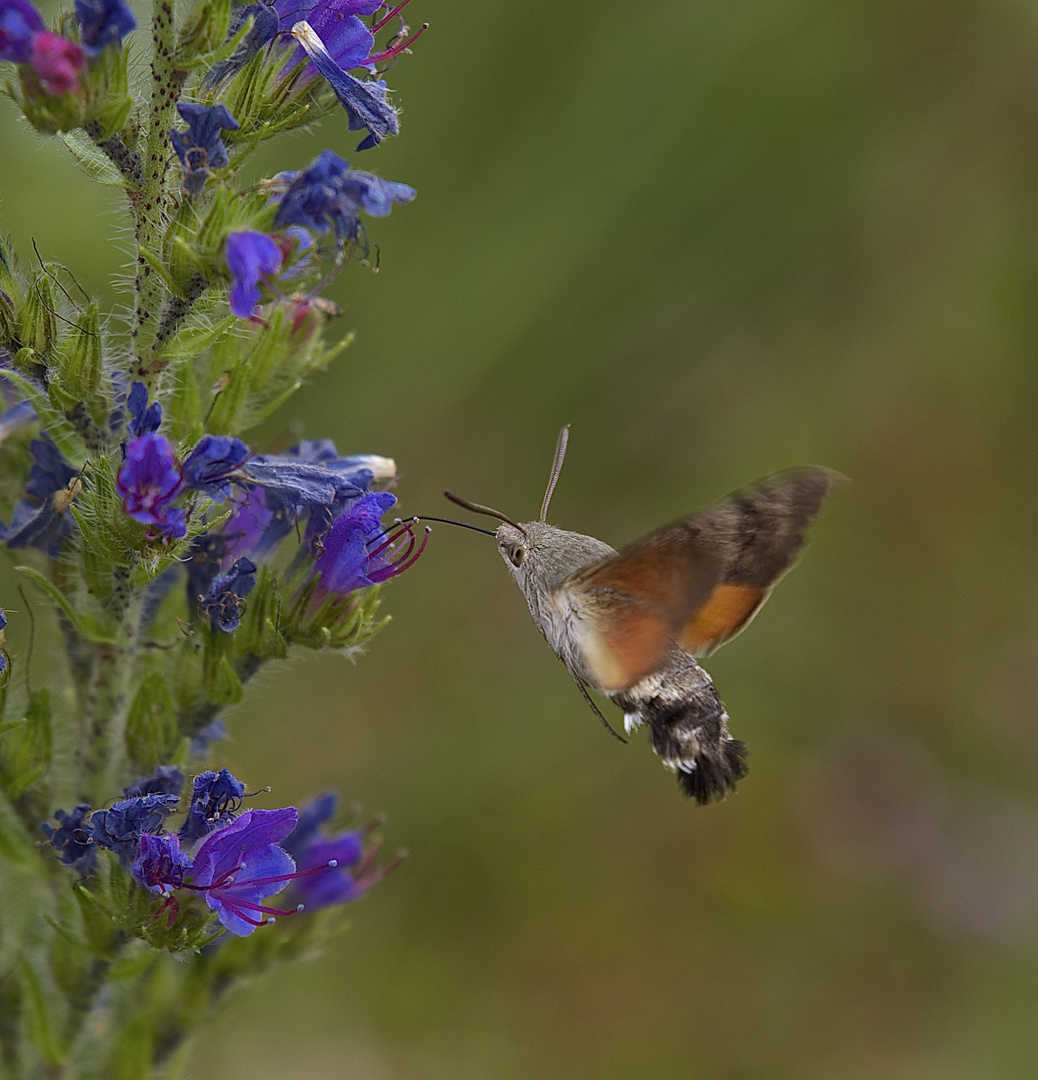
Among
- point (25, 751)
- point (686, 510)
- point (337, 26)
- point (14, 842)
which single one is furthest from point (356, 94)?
point (686, 510)

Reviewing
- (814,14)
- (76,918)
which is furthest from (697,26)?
(76,918)

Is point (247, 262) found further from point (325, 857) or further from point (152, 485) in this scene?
point (325, 857)

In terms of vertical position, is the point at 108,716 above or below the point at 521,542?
below

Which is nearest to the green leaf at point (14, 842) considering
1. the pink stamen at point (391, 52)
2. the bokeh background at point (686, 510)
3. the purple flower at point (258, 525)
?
the purple flower at point (258, 525)

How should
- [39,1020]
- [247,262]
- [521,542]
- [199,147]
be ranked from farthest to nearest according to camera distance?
1. [521,542]
2. [39,1020]
3. [199,147]
4. [247,262]

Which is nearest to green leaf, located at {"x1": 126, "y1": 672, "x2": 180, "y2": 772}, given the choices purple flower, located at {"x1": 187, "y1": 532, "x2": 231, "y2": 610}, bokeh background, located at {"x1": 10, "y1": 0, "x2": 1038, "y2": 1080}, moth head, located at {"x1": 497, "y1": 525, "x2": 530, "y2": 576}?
purple flower, located at {"x1": 187, "y1": 532, "x2": 231, "y2": 610}

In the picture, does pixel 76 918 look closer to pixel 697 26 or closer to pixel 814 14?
pixel 697 26

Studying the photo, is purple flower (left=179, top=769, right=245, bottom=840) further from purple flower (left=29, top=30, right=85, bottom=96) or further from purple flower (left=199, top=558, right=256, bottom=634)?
purple flower (left=29, top=30, right=85, bottom=96)
